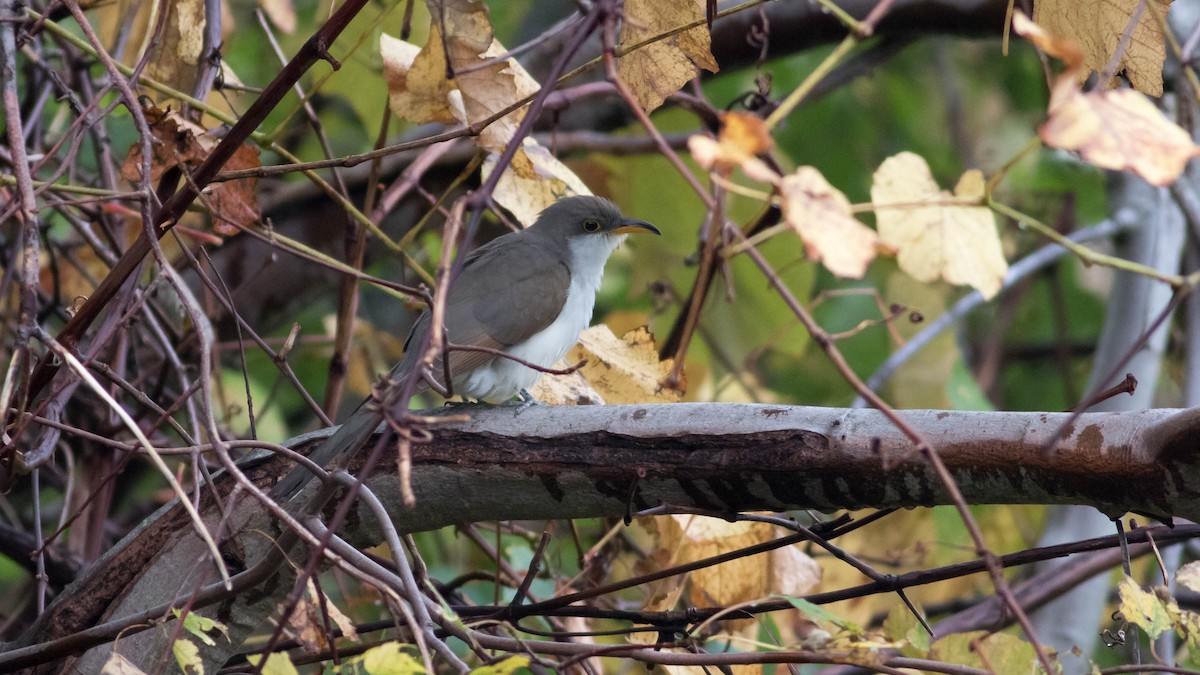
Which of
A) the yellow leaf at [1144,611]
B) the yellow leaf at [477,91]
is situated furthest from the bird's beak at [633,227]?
the yellow leaf at [1144,611]

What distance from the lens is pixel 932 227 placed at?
1.60 metres

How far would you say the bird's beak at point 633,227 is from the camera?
4328mm

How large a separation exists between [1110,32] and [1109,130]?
1172mm

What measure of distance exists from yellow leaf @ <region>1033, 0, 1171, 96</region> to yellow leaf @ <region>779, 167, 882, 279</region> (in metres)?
1.19

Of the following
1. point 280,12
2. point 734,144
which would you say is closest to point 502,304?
point 280,12

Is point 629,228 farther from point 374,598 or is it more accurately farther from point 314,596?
point 314,596

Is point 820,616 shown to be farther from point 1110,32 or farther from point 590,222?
point 590,222

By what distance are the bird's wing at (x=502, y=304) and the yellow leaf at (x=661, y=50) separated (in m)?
1.34

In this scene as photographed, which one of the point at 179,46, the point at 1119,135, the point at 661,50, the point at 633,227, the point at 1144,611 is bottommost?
the point at 1144,611

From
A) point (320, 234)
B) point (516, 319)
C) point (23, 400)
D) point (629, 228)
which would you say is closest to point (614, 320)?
point (629, 228)

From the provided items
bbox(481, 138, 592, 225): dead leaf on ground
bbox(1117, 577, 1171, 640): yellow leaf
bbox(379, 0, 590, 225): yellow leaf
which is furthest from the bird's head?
bbox(1117, 577, 1171, 640): yellow leaf

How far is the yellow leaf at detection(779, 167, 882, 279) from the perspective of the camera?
1311 mm

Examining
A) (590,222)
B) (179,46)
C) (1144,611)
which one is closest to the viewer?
(1144,611)

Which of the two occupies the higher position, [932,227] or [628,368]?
[628,368]
